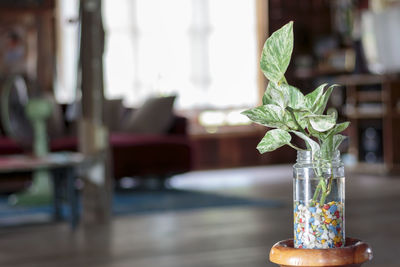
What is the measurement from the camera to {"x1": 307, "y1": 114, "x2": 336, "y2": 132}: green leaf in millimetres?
1266

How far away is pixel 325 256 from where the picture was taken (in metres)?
1.25

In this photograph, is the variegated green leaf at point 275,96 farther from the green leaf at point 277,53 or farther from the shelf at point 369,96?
the shelf at point 369,96

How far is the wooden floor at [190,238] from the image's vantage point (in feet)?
12.0

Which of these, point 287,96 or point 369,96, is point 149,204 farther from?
point 287,96

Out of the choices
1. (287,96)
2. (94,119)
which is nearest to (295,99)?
(287,96)

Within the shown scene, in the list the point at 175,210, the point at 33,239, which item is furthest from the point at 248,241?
the point at 175,210

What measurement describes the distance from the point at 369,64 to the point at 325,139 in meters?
7.44

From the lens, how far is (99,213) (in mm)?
5137

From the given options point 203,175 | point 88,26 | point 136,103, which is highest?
point 88,26

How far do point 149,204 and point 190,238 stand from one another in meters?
1.89

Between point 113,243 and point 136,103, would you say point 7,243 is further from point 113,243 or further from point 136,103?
point 136,103

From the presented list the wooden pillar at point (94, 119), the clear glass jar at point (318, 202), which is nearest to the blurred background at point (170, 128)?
the wooden pillar at point (94, 119)

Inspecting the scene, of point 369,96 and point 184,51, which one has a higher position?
point 184,51

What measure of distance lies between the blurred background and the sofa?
1 cm
